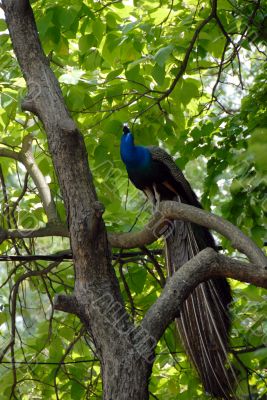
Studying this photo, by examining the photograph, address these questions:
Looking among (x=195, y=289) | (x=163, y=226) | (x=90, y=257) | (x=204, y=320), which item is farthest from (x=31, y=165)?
(x=90, y=257)

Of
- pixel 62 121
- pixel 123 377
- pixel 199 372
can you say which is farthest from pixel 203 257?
pixel 199 372

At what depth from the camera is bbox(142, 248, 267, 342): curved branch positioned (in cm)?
202

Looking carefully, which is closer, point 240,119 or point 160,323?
point 160,323

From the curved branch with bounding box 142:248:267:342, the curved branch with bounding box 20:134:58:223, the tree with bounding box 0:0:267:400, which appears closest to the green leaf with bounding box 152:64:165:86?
the tree with bounding box 0:0:267:400

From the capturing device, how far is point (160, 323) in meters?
2.01

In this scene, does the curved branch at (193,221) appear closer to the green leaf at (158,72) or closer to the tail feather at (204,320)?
the tail feather at (204,320)

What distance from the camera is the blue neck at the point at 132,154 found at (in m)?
3.33

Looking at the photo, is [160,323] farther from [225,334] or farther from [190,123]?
[190,123]

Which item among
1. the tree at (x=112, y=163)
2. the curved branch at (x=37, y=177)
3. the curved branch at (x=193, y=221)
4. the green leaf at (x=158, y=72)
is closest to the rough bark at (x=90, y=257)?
the tree at (x=112, y=163)

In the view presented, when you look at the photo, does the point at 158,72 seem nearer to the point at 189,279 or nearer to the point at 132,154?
the point at 132,154

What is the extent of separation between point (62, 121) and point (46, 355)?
177 cm

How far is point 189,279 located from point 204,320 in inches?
40.8

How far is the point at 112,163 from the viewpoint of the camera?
3521 mm

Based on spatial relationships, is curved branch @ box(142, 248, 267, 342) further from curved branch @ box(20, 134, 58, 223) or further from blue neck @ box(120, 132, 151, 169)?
blue neck @ box(120, 132, 151, 169)
